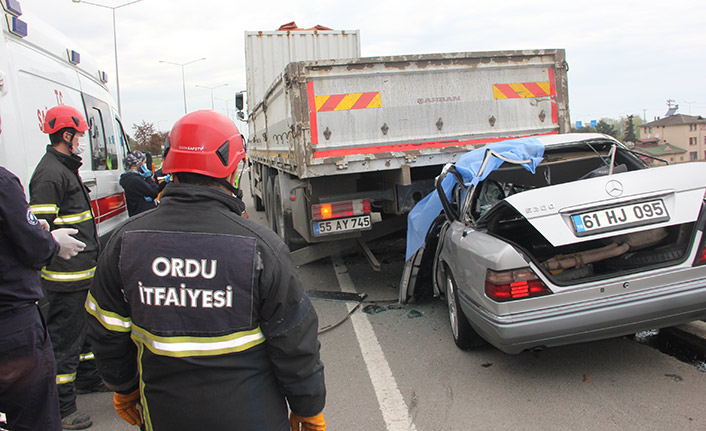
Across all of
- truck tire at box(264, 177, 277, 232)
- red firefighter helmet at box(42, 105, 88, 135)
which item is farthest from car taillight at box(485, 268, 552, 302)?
truck tire at box(264, 177, 277, 232)

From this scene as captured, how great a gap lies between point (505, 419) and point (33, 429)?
2558 mm

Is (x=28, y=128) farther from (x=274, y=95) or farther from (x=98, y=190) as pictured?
(x=274, y=95)

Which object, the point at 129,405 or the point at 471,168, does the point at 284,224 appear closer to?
the point at 471,168

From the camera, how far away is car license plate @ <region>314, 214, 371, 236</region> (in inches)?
242

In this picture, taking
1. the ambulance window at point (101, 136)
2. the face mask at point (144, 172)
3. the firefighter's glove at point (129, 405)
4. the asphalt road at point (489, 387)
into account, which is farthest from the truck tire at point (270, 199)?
the firefighter's glove at point (129, 405)

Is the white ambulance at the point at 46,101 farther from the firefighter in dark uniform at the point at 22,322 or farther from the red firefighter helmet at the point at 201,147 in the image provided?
the red firefighter helmet at the point at 201,147

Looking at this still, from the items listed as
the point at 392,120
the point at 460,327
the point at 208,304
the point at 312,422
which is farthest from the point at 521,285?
A: the point at 392,120

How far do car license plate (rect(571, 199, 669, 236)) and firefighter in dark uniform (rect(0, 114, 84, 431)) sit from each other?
9.64 ft

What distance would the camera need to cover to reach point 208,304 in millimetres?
1692

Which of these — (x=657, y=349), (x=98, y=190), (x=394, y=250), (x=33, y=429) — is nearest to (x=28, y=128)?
(x=98, y=190)

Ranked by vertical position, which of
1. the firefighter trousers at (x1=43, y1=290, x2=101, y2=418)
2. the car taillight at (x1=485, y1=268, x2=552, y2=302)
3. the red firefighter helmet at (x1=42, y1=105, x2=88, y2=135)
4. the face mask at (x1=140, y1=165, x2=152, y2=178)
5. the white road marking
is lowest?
the white road marking

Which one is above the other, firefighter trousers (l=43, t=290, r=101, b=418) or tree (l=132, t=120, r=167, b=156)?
tree (l=132, t=120, r=167, b=156)

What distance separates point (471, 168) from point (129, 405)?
3.05m

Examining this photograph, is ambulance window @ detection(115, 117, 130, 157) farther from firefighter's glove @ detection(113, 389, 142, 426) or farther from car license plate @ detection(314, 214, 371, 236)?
firefighter's glove @ detection(113, 389, 142, 426)
